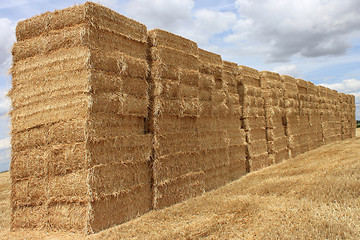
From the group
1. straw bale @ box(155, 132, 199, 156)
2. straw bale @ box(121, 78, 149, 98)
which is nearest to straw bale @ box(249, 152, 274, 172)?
straw bale @ box(155, 132, 199, 156)

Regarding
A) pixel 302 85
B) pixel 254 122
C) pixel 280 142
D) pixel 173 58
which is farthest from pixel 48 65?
pixel 302 85

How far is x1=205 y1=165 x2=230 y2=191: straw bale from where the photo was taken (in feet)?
28.7

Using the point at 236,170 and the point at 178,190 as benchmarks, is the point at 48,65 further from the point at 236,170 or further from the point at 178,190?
the point at 236,170

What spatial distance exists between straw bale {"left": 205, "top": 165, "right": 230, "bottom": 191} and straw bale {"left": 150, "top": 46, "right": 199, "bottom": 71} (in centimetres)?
292

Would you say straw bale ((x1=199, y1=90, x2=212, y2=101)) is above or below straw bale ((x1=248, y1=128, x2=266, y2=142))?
above

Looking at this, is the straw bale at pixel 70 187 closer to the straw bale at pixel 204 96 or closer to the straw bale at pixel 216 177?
the straw bale at pixel 216 177

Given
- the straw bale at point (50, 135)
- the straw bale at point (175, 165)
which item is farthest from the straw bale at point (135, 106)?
the straw bale at point (175, 165)

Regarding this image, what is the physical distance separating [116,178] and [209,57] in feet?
16.9

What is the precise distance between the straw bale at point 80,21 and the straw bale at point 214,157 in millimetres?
3582

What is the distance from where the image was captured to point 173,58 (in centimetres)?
758

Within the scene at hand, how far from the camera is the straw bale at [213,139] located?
28.4 ft

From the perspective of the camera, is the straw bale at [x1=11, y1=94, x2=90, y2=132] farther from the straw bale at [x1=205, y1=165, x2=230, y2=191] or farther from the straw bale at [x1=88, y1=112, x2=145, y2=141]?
the straw bale at [x1=205, y1=165, x2=230, y2=191]

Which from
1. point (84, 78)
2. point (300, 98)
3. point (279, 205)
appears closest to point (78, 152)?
point (84, 78)

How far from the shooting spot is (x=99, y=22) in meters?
5.91
